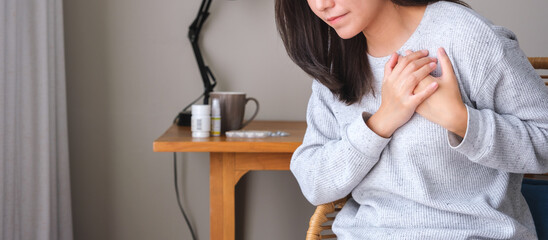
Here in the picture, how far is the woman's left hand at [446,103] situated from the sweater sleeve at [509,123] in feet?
0.05

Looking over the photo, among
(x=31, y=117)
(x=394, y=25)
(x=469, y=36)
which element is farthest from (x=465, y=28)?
(x=31, y=117)

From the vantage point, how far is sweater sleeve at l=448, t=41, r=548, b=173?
824 mm

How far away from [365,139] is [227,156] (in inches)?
23.7

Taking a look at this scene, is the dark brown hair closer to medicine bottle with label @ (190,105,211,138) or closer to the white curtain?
medicine bottle with label @ (190,105,211,138)

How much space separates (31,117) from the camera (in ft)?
5.16

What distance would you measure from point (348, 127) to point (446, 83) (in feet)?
0.62

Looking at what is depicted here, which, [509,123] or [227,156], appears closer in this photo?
[509,123]

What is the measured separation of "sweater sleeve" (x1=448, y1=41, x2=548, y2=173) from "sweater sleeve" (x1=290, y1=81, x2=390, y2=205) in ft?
0.47

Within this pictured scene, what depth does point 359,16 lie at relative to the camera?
899 mm

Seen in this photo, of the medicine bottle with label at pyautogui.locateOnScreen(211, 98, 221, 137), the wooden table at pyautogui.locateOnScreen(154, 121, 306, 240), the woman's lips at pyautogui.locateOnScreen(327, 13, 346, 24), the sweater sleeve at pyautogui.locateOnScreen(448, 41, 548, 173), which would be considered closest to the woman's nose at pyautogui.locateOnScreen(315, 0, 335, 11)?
the woman's lips at pyautogui.locateOnScreen(327, 13, 346, 24)

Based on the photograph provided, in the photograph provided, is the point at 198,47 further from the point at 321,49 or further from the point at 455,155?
the point at 455,155

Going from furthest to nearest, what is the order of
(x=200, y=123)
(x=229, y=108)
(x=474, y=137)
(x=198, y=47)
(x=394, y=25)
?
(x=198, y=47), (x=229, y=108), (x=200, y=123), (x=394, y=25), (x=474, y=137)

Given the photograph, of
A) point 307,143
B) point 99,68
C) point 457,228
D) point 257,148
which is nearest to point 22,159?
A: point 99,68

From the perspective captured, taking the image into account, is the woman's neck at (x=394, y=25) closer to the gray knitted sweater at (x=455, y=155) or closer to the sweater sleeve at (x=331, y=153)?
the gray knitted sweater at (x=455, y=155)
